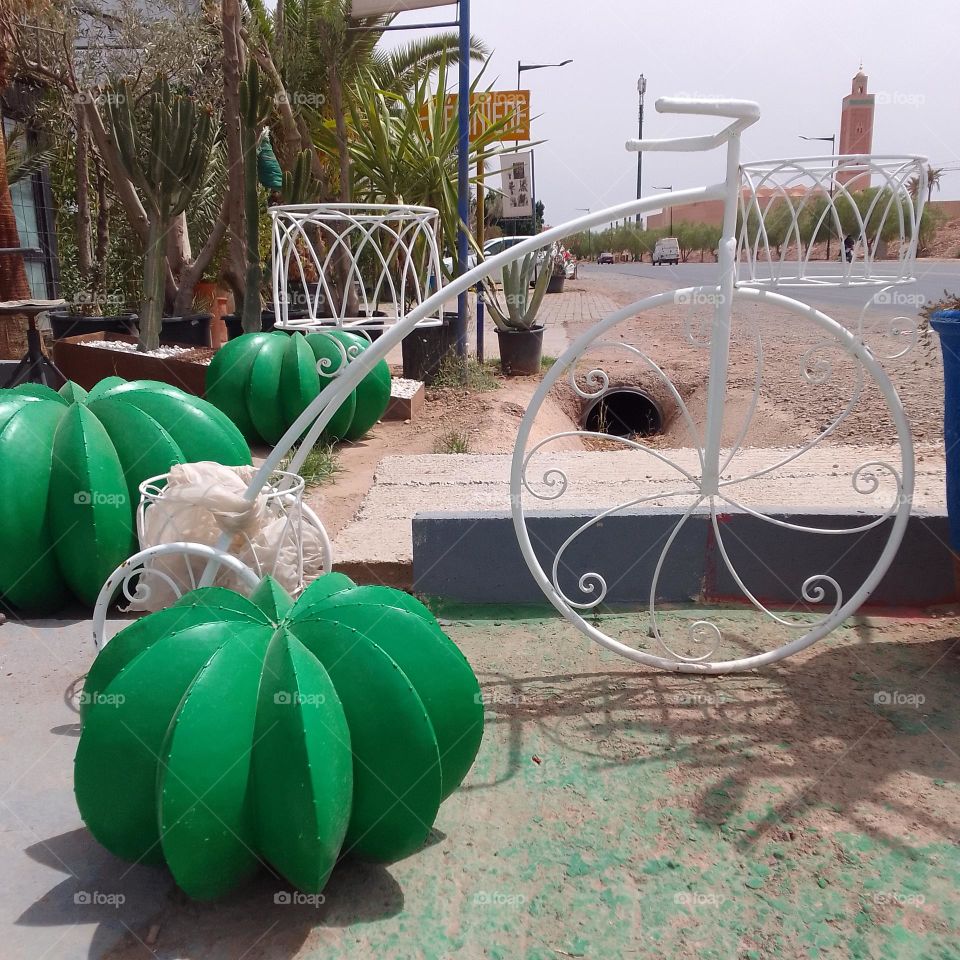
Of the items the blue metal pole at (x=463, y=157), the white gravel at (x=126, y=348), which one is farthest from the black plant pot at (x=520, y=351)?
the white gravel at (x=126, y=348)

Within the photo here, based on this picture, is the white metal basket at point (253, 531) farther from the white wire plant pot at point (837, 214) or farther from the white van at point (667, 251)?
the white van at point (667, 251)

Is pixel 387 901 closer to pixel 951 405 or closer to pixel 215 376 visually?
pixel 951 405

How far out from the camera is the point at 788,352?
10.7 metres

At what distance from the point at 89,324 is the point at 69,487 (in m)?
6.11

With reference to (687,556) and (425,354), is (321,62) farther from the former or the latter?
(687,556)

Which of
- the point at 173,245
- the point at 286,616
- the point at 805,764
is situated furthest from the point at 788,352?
the point at 286,616

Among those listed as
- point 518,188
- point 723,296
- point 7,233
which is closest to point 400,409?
point 7,233

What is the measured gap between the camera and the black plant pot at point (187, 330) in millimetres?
8828

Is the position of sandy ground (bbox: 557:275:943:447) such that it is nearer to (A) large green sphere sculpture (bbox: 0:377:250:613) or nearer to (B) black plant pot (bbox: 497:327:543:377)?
(B) black plant pot (bbox: 497:327:543:377)

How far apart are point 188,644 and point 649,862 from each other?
1120 millimetres

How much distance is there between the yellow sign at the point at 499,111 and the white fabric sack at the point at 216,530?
734cm

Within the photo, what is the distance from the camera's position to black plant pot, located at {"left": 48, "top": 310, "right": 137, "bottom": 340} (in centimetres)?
870

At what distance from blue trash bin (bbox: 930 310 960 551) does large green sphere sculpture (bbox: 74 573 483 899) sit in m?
1.77

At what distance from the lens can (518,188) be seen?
11.9 meters
